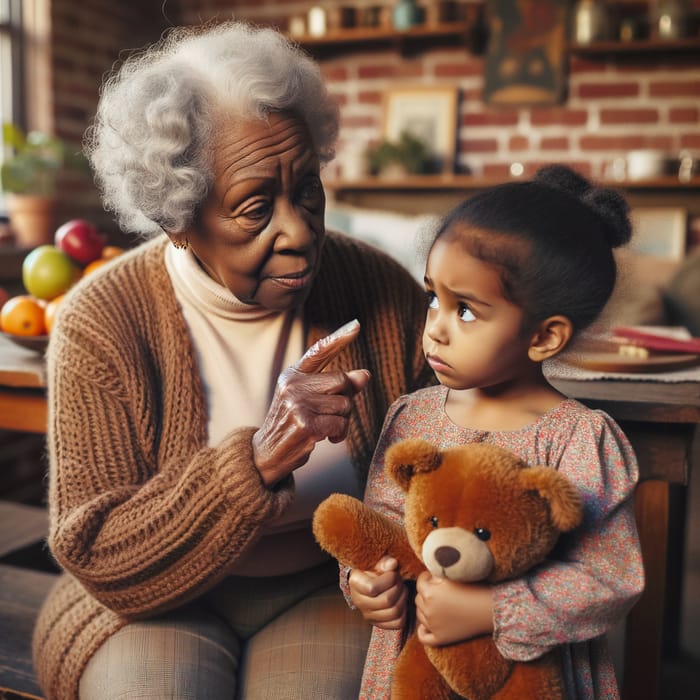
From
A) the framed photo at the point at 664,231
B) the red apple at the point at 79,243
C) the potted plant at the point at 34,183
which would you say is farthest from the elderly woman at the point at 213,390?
the framed photo at the point at 664,231

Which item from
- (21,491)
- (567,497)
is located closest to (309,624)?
(567,497)

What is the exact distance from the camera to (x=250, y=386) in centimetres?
122

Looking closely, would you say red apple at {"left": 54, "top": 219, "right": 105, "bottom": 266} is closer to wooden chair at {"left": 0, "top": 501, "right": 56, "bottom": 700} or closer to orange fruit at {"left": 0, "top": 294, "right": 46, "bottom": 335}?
orange fruit at {"left": 0, "top": 294, "right": 46, "bottom": 335}

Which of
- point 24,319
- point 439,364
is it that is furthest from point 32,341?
point 439,364

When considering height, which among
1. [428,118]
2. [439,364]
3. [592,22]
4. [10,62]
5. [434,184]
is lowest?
[439,364]

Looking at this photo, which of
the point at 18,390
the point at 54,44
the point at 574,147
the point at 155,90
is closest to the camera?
the point at 155,90

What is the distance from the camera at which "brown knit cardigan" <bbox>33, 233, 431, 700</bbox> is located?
1017 mm

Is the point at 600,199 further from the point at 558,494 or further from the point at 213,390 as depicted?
the point at 213,390

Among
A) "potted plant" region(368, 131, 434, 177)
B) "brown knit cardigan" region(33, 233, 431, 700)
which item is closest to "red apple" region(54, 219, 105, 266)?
"brown knit cardigan" region(33, 233, 431, 700)

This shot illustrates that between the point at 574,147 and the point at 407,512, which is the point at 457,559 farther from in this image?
the point at 574,147

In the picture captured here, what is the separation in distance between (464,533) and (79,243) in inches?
50.0

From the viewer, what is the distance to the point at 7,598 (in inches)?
64.9

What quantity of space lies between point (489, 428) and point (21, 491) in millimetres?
2695

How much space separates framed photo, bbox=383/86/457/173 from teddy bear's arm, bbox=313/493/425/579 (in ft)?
10.2
